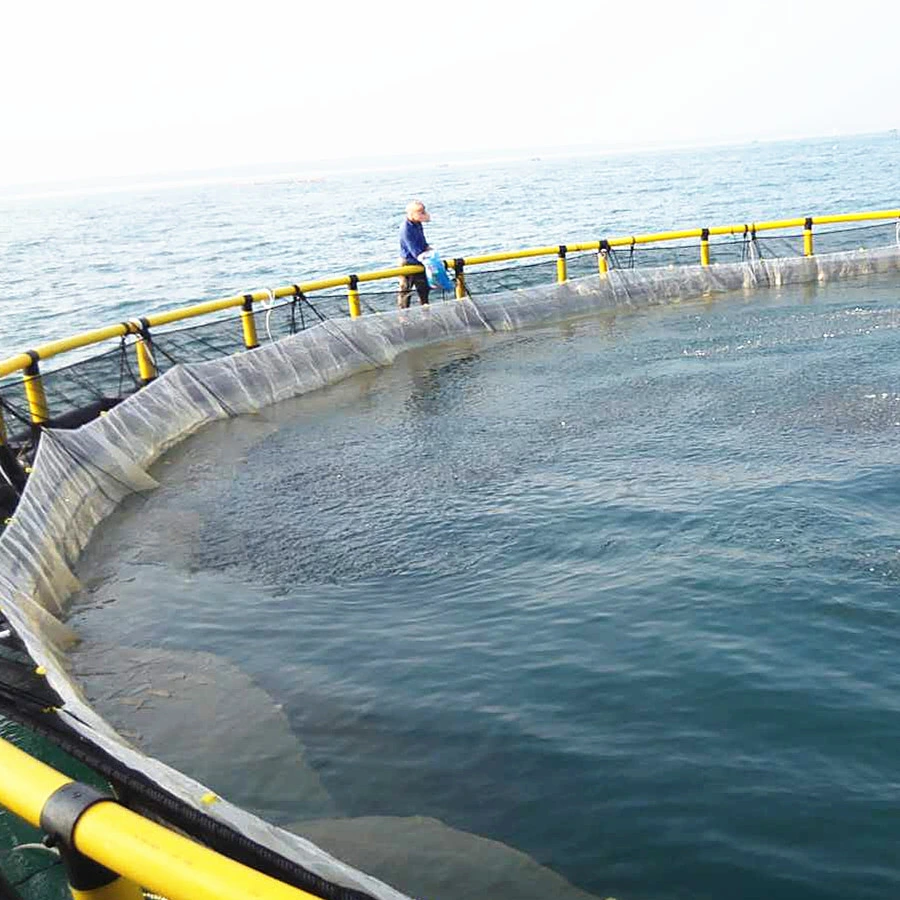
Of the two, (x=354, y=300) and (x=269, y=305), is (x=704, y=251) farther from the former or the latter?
(x=269, y=305)

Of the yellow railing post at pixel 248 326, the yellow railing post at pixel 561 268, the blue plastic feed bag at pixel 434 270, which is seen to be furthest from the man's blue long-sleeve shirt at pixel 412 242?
the yellow railing post at pixel 248 326

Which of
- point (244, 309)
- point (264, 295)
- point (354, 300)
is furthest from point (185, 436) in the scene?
point (354, 300)

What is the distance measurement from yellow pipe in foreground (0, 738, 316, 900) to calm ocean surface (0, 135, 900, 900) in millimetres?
2591

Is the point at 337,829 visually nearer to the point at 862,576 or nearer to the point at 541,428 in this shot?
the point at 862,576

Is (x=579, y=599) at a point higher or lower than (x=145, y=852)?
lower

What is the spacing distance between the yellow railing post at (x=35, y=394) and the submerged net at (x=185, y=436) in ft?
2.04

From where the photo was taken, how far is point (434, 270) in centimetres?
1580

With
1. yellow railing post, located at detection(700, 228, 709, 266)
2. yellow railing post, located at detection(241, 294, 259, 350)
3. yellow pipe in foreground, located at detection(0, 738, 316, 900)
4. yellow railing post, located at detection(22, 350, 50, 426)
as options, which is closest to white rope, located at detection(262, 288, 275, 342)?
yellow railing post, located at detection(241, 294, 259, 350)

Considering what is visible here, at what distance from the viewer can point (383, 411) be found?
1186 centimetres

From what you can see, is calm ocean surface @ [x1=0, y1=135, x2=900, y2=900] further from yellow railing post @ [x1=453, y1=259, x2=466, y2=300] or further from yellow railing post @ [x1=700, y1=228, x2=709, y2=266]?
yellow railing post @ [x1=700, y1=228, x2=709, y2=266]

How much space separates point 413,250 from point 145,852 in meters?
14.7

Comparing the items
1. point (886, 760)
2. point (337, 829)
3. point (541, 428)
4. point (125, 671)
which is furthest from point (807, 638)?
point (541, 428)

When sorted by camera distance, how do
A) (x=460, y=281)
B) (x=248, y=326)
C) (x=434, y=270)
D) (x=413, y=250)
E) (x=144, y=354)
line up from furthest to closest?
(x=460, y=281) < (x=413, y=250) < (x=434, y=270) < (x=248, y=326) < (x=144, y=354)

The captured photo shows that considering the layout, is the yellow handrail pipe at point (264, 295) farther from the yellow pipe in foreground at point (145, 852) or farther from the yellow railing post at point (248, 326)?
the yellow pipe in foreground at point (145, 852)
